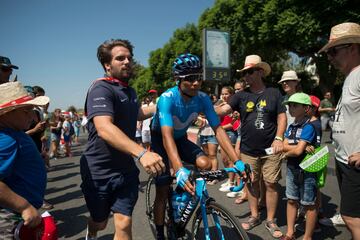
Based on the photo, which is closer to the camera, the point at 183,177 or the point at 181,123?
the point at 183,177

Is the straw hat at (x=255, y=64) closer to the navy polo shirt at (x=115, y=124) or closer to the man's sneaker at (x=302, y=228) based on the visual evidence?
the navy polo shirt at (x=115, y=124)

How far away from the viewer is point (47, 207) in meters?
5.48

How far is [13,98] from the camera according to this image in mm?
1981

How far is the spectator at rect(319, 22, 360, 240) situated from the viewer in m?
2.36

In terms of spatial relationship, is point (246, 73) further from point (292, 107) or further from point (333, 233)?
point (333, 233)

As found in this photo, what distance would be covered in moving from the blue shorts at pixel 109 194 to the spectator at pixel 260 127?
6.50 ft

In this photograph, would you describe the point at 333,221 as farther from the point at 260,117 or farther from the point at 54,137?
the point at 54,137

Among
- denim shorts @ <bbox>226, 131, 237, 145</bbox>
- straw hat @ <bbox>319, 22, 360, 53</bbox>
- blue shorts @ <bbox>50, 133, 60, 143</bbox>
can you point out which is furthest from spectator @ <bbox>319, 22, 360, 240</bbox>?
blue shorts @ <bbox>50, 133, 60, 143</bbox>

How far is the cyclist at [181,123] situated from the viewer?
273 centimetres

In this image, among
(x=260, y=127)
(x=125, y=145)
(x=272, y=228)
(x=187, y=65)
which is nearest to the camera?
(x=125, y=145)

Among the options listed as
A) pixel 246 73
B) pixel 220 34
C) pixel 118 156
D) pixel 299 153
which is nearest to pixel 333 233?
pixel 299 153

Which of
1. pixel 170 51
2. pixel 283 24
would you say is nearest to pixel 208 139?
pixel 283 24

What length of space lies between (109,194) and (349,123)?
6.99 ft

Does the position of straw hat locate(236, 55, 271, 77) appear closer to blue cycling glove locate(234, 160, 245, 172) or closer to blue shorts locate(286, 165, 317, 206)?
blue shorts locate(286, 165, 317, 206)
